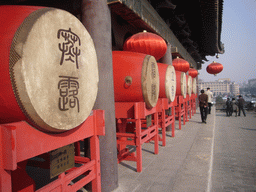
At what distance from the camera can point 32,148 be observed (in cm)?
157

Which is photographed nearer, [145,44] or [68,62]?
[68,62]

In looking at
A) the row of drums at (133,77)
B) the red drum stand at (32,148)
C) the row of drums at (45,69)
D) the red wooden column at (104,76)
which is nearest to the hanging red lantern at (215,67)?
the row of drums at (133,77)

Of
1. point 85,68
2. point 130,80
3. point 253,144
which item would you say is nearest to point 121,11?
point 130,80

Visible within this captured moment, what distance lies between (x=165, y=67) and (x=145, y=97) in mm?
2092

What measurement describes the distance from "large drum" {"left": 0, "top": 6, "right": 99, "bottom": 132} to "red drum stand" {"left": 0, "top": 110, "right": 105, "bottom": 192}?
0.11m

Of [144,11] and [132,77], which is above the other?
[144,11]

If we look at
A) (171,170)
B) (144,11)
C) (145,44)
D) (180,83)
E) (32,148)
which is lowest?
(171,170)

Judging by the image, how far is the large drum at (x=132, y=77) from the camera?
3.55 metres

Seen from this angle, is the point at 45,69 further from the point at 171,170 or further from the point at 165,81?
the point at 165,81

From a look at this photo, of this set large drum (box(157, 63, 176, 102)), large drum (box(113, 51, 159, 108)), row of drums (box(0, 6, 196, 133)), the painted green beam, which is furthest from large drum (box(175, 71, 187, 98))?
row of drums (box(0, 6, 196, 133))

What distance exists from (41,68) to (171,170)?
318 centimetres

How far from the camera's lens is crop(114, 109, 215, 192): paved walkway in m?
3.16

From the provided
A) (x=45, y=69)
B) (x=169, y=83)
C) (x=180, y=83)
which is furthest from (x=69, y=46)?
(x=180, y=83)

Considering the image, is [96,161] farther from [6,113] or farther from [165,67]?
[165,67]
